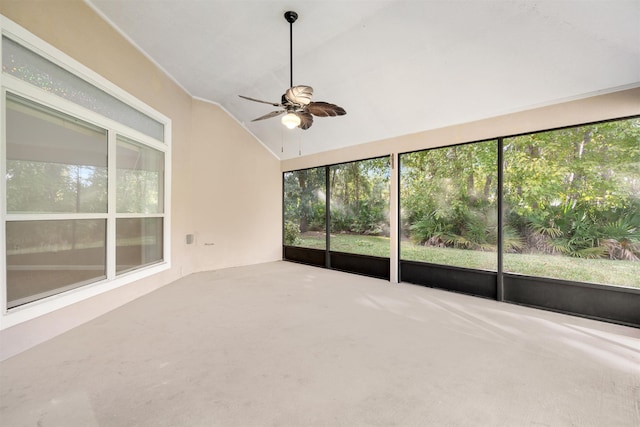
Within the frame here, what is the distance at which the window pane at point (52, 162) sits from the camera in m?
2.46

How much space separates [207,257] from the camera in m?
5.86

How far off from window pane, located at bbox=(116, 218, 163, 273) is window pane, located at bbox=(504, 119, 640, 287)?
543 cm

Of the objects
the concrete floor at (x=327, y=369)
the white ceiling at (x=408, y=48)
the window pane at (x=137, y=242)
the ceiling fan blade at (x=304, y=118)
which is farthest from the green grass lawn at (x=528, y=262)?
the window pane at (x=137, y=242)

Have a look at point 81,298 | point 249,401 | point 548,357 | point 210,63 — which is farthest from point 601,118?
point 81,298

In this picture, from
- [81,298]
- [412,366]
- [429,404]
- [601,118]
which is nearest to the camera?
[429,404]

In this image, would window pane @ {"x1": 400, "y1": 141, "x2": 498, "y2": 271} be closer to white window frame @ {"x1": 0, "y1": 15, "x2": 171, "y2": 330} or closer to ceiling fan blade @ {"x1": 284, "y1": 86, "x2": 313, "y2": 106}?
ceiling fan blade @ {"x1": 284, "y1": 86, "x2": 313, "y2": 106}

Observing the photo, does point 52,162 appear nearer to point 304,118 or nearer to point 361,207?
point 304,118

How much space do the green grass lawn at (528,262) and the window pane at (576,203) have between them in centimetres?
1

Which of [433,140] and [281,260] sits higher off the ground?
[433,140]

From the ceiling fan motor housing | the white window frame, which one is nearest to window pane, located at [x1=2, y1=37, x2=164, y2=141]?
the white window frame

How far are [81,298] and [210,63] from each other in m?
3.62

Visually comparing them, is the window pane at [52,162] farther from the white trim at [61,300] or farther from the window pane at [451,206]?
the window pane at [451,206]

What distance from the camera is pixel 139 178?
4.09m

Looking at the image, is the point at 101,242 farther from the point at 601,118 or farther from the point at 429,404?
the point at 601,118
